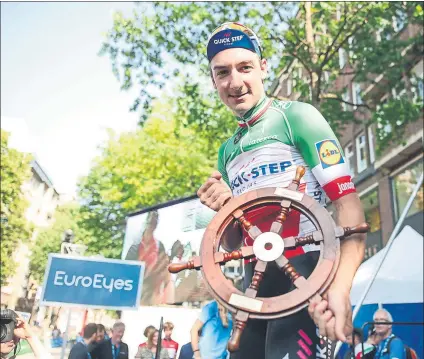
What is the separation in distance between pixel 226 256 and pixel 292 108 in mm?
622

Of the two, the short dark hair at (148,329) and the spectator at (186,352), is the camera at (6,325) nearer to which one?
the short dark hair at (148,329)

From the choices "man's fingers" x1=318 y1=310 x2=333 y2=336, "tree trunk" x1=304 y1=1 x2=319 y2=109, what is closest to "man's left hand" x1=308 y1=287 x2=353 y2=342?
"man's fingers" x1=318 y1=310 x2=333 y2=336

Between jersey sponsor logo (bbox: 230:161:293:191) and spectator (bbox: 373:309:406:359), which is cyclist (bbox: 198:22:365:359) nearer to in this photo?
jersey sponsor logo (bbox: 230:161:293:191)

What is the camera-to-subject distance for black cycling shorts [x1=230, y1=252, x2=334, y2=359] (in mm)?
1289

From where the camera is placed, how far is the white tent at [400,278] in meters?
7.34

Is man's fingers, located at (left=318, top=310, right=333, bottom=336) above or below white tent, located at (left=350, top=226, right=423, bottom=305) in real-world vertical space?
below

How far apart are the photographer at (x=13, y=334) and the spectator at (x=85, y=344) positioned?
286mm

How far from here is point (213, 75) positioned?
1.71m

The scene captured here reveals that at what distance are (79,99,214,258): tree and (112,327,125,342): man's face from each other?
10073mm

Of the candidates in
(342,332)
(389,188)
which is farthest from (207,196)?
(389,188)

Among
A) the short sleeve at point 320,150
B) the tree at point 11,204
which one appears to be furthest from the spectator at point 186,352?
the tree at point 11,204

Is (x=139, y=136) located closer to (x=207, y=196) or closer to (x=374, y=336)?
(x=374, y=336)

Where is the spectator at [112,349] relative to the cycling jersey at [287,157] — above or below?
below

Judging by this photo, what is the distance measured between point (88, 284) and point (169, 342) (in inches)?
41.5
